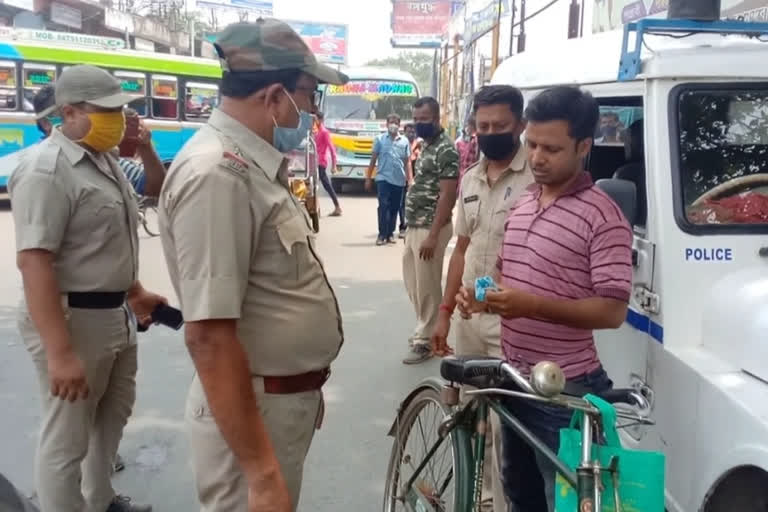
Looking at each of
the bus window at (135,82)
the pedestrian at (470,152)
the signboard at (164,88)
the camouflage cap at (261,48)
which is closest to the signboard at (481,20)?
the signboard at (164,88)

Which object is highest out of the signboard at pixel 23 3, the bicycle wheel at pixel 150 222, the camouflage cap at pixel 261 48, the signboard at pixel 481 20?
the signboard at pixel 23 3

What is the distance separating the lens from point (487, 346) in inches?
121

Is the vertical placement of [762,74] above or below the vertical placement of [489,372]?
above

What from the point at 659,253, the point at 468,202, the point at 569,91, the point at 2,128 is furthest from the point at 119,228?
the point at 2,128

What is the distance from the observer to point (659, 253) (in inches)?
94.1

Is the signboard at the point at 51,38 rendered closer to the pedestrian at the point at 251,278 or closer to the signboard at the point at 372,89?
the signboard at the point at 372,89

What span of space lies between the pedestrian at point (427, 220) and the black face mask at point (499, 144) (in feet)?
6.80

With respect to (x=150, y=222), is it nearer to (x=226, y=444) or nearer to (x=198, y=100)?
(x=198, y=100)

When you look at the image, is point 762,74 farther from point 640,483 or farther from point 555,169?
point 640,483

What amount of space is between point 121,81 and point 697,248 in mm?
13595

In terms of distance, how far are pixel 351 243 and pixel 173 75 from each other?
6759 mm

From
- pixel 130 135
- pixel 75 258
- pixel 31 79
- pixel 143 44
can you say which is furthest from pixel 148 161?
pixel 143 44

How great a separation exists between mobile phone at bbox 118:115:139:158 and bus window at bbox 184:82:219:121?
12.3 meters

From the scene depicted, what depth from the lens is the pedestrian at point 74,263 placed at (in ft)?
8.04
